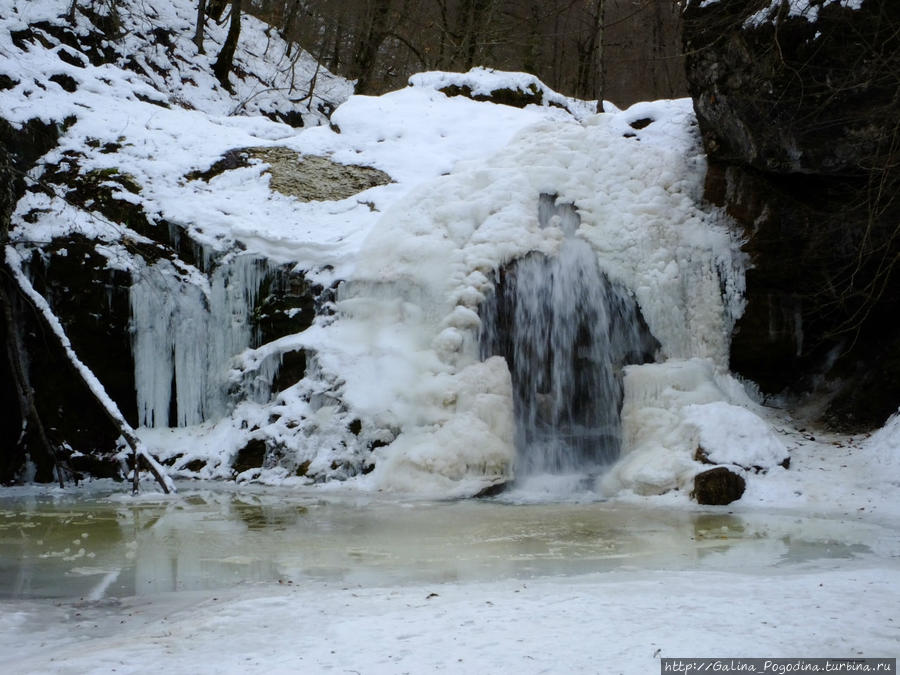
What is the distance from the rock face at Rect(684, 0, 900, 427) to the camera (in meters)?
7.59

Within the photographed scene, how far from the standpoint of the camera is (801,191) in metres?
8.88

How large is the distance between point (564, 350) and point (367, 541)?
3766mm

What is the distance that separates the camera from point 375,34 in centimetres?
1775

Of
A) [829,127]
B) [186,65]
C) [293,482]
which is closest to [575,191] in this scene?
[829,127]

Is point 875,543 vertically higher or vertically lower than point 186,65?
lower

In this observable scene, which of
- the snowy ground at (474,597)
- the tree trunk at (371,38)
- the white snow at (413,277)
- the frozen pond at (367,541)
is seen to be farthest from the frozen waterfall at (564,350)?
the tree trunk at (371,38)

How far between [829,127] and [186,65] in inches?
463

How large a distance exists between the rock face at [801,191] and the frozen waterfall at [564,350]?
1.41m

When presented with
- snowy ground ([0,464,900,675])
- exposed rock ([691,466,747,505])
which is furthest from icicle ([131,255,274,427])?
exposed rock ([691,466,747,505])

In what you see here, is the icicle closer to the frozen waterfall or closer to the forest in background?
the frozen waterfall

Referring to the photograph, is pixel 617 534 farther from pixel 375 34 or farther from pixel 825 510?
pixel 375 34

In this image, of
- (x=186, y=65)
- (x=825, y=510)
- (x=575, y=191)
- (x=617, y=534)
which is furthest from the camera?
(x=186, y=65)

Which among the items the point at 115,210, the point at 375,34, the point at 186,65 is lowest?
the point at 115,210

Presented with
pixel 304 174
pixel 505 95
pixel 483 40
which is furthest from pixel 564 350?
pixel 483 40
